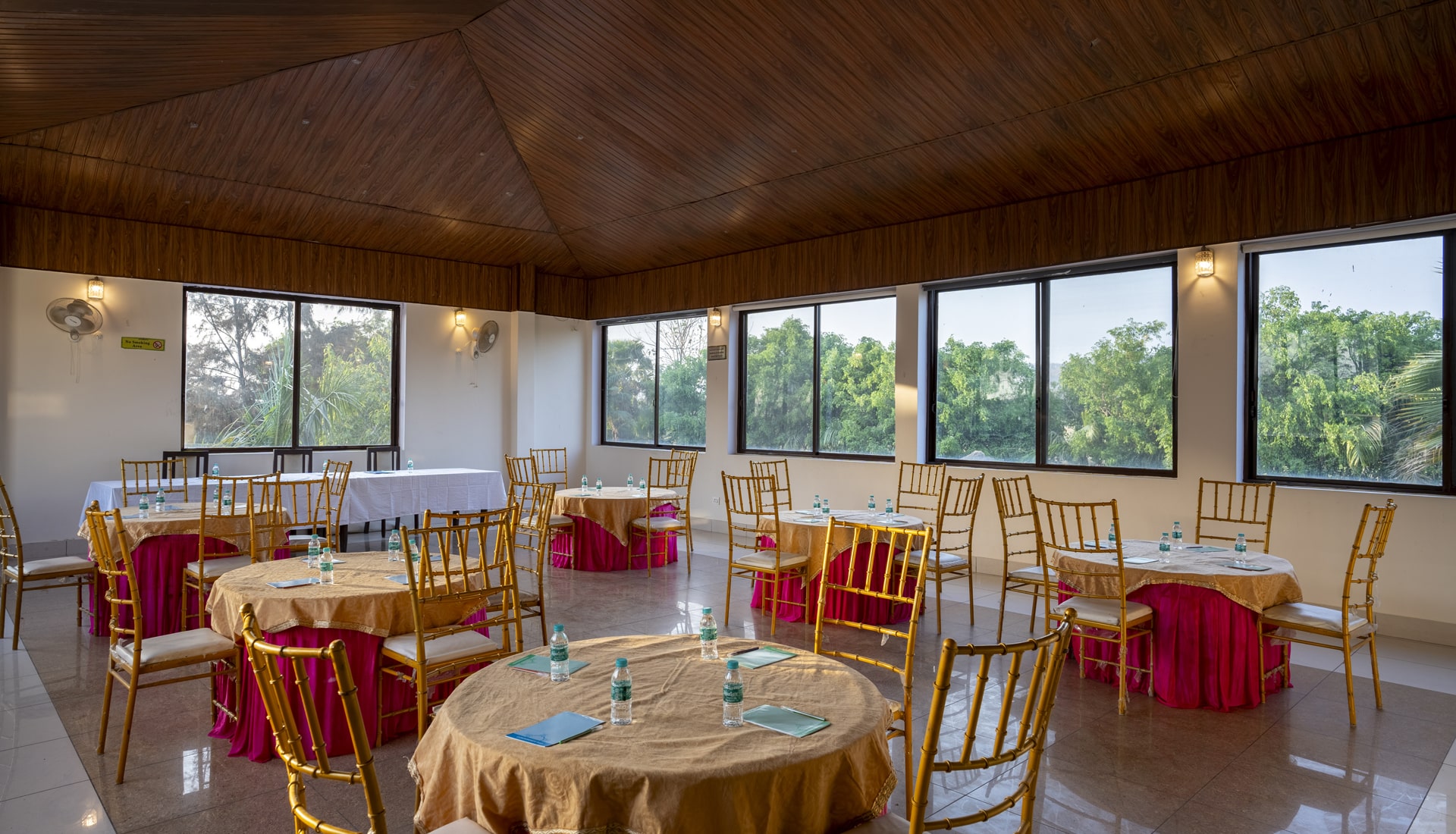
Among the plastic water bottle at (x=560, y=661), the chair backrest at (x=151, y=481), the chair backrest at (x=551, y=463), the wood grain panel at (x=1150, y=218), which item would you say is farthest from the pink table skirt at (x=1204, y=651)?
the chair backrest at (x=551, y=463)

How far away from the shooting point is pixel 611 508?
26.0ft

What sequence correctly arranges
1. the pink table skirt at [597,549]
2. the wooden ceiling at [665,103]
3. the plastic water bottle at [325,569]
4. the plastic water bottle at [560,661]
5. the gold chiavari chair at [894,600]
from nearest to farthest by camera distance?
the plastic water bottle at [560,661] < the gold chiavari chair at [894,600] < the plastic water bottle at [325,569] < the wooden ceiling at [665,103] < the pink table skirt at [597,549]

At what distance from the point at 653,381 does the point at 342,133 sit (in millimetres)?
5228

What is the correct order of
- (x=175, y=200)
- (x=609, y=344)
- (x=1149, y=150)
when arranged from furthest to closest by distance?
1. (x=609, y=344)
2. (x=175, y=200)
3. (x=1149, y=150)

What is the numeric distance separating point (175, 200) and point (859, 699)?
29.4 feet

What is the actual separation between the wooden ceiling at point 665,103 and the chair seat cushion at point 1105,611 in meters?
3.52

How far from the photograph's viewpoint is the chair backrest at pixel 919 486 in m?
8.09

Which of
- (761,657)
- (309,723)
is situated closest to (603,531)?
(761,657)

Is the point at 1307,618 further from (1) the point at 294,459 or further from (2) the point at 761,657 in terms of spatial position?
(1) the point at 294,459

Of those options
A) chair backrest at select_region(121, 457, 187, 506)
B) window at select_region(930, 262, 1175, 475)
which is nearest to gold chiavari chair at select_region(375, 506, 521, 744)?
chair backrest at select_region(121, 457, 187, 506)

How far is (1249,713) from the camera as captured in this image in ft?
14.0

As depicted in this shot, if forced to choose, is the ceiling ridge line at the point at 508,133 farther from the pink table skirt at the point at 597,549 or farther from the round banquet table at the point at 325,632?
the round banquet table at the point at 325,632

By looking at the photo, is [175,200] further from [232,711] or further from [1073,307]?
[1073,307]

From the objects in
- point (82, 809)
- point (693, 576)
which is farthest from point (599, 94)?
point (82, 809)
